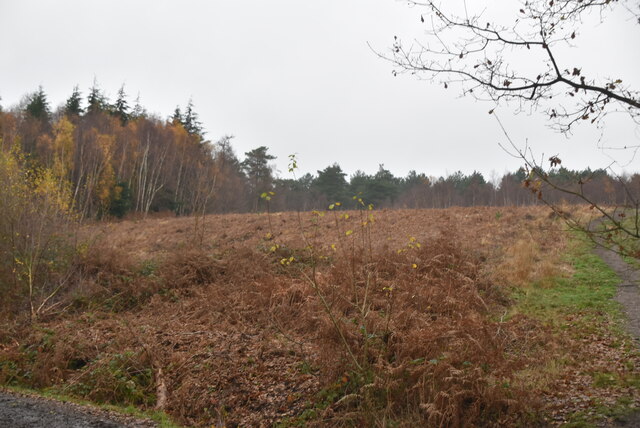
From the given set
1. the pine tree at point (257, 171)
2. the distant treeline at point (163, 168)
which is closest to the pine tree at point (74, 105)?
the distant treeline at point (163, 168)

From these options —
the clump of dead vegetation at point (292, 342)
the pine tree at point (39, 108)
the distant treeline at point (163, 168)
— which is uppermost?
the pine tree at point (39, 108)

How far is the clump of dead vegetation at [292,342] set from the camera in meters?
5.09

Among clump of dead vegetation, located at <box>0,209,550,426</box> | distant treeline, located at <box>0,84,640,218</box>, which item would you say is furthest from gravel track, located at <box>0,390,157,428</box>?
distant treeline, located at <box>0,84,640,218</box>

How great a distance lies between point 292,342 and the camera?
7.34m

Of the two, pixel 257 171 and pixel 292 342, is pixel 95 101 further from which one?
pixel 292 342

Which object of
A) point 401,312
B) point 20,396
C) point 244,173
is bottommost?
point 20,396

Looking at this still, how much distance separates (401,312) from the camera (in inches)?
278

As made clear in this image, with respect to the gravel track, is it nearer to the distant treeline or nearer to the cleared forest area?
the cleared forest area

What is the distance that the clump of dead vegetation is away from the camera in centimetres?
509

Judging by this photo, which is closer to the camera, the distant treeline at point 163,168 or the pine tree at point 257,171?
the distant treeline at point 163,168

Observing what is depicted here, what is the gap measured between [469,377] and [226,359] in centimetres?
414

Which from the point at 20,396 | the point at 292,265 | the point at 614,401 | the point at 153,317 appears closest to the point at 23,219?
the point at 153,317

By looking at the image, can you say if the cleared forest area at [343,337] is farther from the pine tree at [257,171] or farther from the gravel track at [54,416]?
the pine tree at [257,171]

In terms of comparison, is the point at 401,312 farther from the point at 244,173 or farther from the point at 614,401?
the point at 244,173
